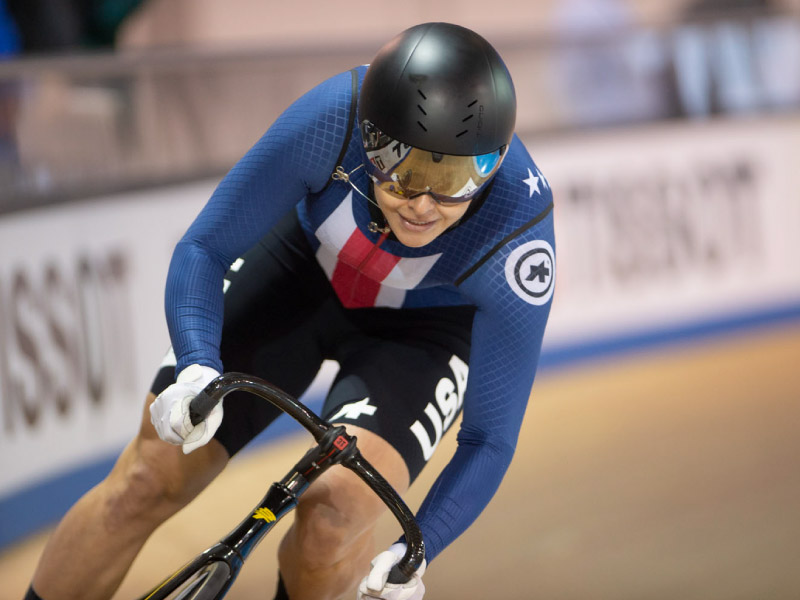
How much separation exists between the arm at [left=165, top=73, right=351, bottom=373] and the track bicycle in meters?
0.17

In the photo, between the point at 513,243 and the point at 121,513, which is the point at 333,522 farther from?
the point at 513,243

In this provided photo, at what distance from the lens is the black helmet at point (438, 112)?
2.03 meters

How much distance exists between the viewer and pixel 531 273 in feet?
7.61

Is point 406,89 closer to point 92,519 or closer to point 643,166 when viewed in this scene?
point 92,519

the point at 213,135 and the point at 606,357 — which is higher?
the point at 213,135

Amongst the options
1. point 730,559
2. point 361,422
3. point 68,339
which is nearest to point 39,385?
point 68,339

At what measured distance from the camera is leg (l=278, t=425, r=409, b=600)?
2.44 metres

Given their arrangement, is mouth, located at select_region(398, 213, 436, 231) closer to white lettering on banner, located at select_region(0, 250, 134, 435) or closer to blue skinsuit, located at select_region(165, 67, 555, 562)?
blue skinsuit, located at select_region(165, 67, 555, 562)

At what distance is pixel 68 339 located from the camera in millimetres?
4062

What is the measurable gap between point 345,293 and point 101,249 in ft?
6.23

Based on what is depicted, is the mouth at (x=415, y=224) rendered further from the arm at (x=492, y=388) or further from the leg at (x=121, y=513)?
the leg at (x=121, y=513)

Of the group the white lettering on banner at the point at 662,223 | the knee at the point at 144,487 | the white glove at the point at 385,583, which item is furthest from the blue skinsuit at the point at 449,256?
the white lettering on banner at the point at 662,223

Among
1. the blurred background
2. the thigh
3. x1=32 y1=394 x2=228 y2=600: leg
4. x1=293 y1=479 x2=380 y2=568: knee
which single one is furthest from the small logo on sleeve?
the blurred background

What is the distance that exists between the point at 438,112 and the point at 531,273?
49 centimetres
